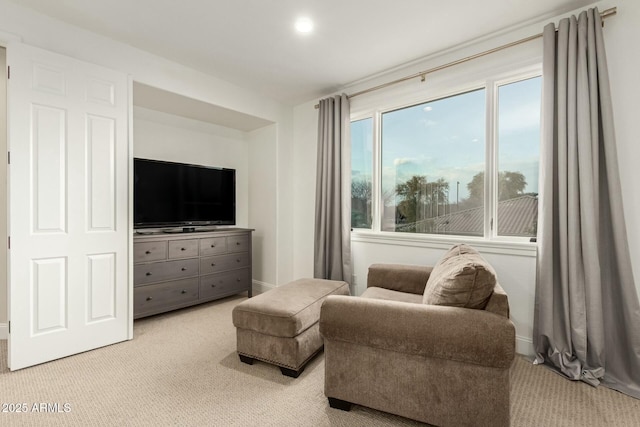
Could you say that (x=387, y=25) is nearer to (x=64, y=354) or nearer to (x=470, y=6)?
(x=470, y=6)

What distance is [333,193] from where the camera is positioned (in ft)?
11.5

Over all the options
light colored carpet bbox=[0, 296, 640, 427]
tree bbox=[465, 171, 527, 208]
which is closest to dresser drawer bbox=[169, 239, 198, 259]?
light colored carpet bbox=[0, 296, 640, 427]

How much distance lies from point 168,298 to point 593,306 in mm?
3569

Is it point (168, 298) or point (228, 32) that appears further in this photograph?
point (168, 298)

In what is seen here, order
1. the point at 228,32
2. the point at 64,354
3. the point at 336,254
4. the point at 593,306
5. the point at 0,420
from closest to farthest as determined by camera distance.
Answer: the point at 0,420, the point at 593,306, the point at 64,354, the point at 228,32, the point at 336,254

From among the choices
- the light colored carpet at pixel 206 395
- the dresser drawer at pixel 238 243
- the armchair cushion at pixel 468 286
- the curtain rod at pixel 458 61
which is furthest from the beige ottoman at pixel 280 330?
the curtain rod at pixel 458 61

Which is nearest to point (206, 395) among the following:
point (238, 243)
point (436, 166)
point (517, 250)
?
point (238, 243)

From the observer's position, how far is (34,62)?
217 cm

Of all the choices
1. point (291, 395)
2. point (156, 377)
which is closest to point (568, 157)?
point (291, 395)

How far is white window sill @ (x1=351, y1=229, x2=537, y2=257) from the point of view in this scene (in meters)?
2.39

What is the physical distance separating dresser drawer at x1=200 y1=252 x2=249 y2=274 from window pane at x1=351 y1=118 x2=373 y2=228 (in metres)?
1.45

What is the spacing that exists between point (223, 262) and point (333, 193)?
5.13 ft

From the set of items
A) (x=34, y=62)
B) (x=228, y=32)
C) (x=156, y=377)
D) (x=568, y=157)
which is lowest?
(x=156, y=377)

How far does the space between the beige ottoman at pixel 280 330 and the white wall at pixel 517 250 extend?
3.93 feet
